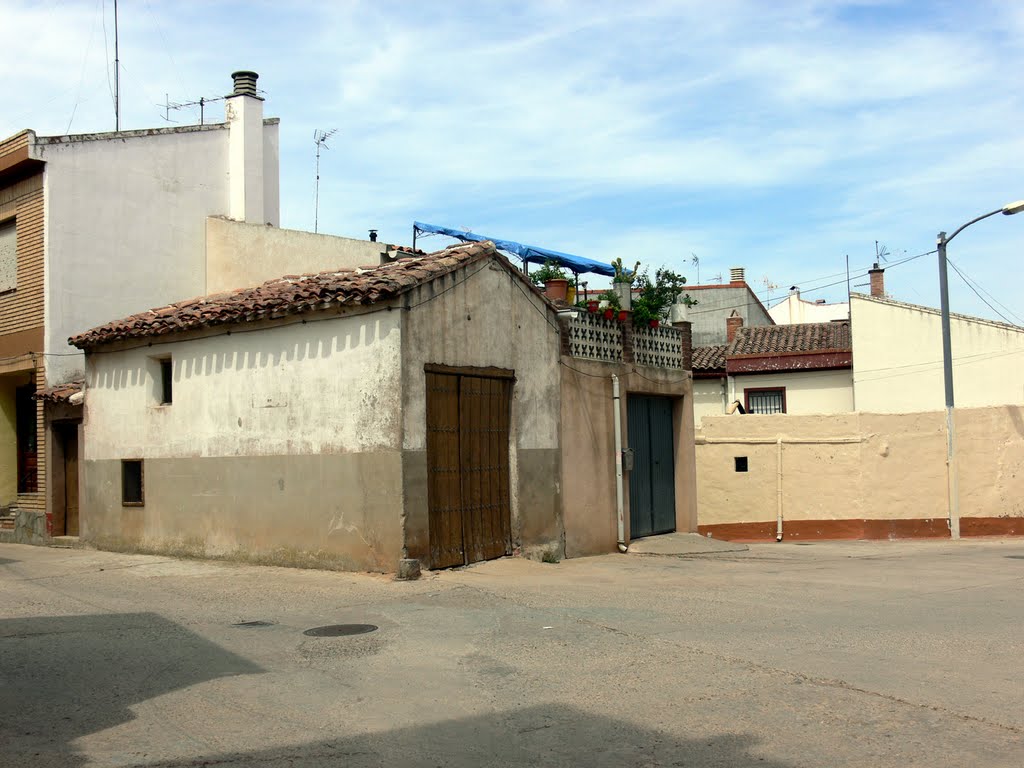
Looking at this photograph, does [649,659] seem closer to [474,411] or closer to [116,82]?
[474,411]

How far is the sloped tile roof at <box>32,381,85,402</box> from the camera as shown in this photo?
55.6ft

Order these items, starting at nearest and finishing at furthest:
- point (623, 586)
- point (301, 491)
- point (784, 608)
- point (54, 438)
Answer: point (784, 608) → point (623, 586) → point (301, 491) → point (54, 438)

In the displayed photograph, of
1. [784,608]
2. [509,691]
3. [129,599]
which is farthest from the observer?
[129,599]


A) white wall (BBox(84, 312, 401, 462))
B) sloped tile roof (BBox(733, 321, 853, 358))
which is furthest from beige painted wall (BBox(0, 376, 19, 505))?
sloped tile roof (BBox(733, 321, 853, 358))

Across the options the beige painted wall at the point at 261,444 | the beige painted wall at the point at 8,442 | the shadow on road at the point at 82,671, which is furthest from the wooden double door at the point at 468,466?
the beige painted wall at the point at 8,442

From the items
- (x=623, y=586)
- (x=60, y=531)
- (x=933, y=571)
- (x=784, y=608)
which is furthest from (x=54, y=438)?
(x=933, y=571)

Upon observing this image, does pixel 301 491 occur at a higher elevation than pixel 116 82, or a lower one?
lower

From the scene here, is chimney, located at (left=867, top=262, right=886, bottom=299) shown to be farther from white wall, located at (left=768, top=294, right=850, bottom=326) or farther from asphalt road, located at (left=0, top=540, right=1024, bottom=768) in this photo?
asphalt road, located at (left=0, top=540, right=1024, bottom=768)

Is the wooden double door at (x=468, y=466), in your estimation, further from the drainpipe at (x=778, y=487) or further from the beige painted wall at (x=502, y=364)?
the drainpipe at (x=778, y=487)

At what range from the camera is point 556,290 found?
15.8 metres

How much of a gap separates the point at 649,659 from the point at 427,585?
429cm

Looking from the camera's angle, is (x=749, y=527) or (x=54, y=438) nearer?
(x=54, y=438)

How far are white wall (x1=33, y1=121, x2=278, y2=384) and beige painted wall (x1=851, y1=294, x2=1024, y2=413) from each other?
2058 cm

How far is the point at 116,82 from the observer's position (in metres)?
21.2
